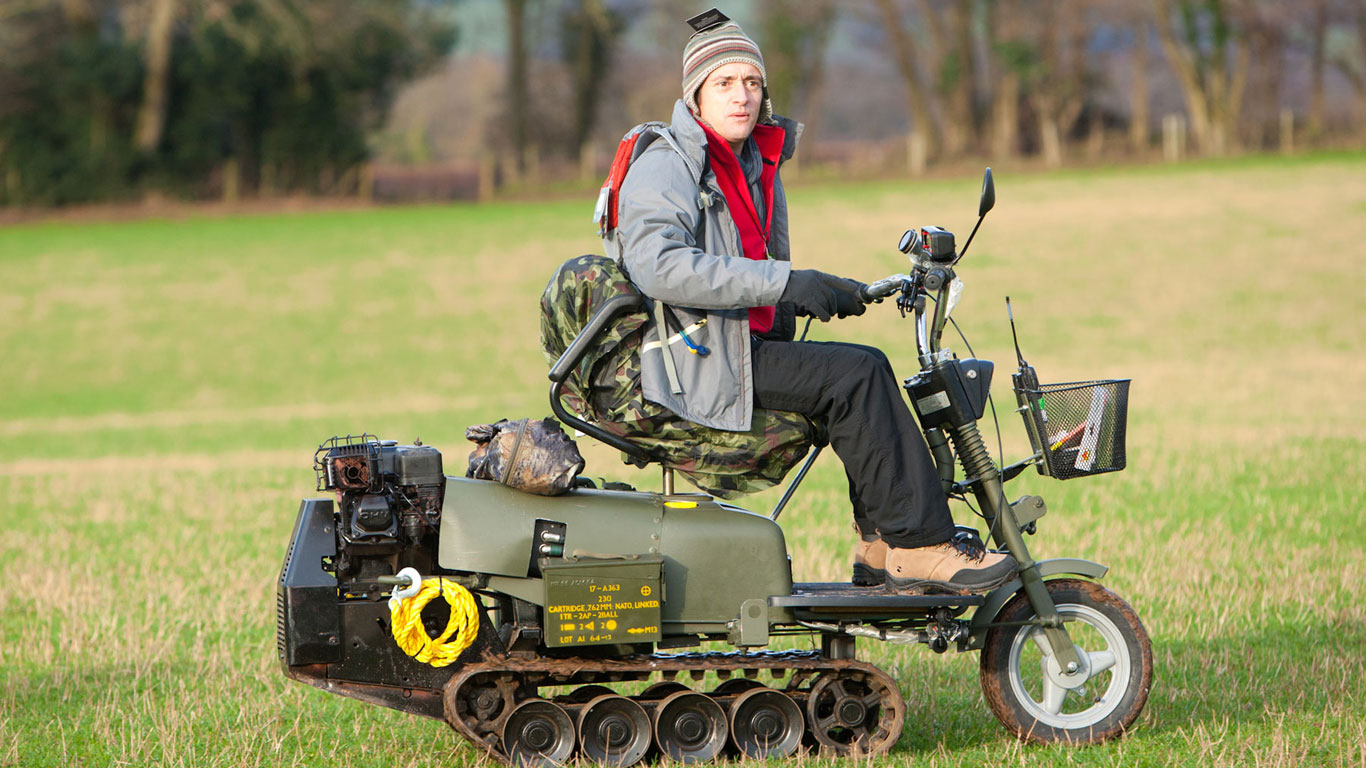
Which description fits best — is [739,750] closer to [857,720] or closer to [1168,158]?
[857,720]

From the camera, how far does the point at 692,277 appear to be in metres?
4.87

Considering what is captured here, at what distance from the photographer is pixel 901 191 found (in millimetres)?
44250

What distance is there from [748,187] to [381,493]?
5.27 feet

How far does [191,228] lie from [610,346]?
141 feet

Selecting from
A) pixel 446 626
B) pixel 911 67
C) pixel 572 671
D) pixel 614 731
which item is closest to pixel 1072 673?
pixel 614 731

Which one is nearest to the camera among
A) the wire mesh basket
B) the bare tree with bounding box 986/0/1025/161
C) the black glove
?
the black glove

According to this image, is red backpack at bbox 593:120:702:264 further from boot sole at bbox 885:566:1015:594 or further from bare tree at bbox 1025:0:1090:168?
bare tree at bbox 1025:0:1090:168

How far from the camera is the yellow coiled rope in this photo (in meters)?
5.02

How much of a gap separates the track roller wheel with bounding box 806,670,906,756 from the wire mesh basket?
0.94m

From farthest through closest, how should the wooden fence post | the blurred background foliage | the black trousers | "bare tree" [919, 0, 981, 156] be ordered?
"bare tree" [919, 0, 981, 156] < the blurred background foliage < the wooden fence post < the black trousers

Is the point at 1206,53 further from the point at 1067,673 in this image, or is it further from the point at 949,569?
the point at 949,569

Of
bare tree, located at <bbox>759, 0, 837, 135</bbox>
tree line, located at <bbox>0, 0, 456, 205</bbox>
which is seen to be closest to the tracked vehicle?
tree line, located at <bbox>0, 0, 456, 205</bbox>

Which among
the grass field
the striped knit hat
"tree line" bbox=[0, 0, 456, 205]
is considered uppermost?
"tree line" bbox=[0, 0, 456, 205]

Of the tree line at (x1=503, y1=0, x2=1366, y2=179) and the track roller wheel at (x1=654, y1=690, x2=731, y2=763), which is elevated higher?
the tree line at (x1=503, y1=0, x2=1366, y2=179)
